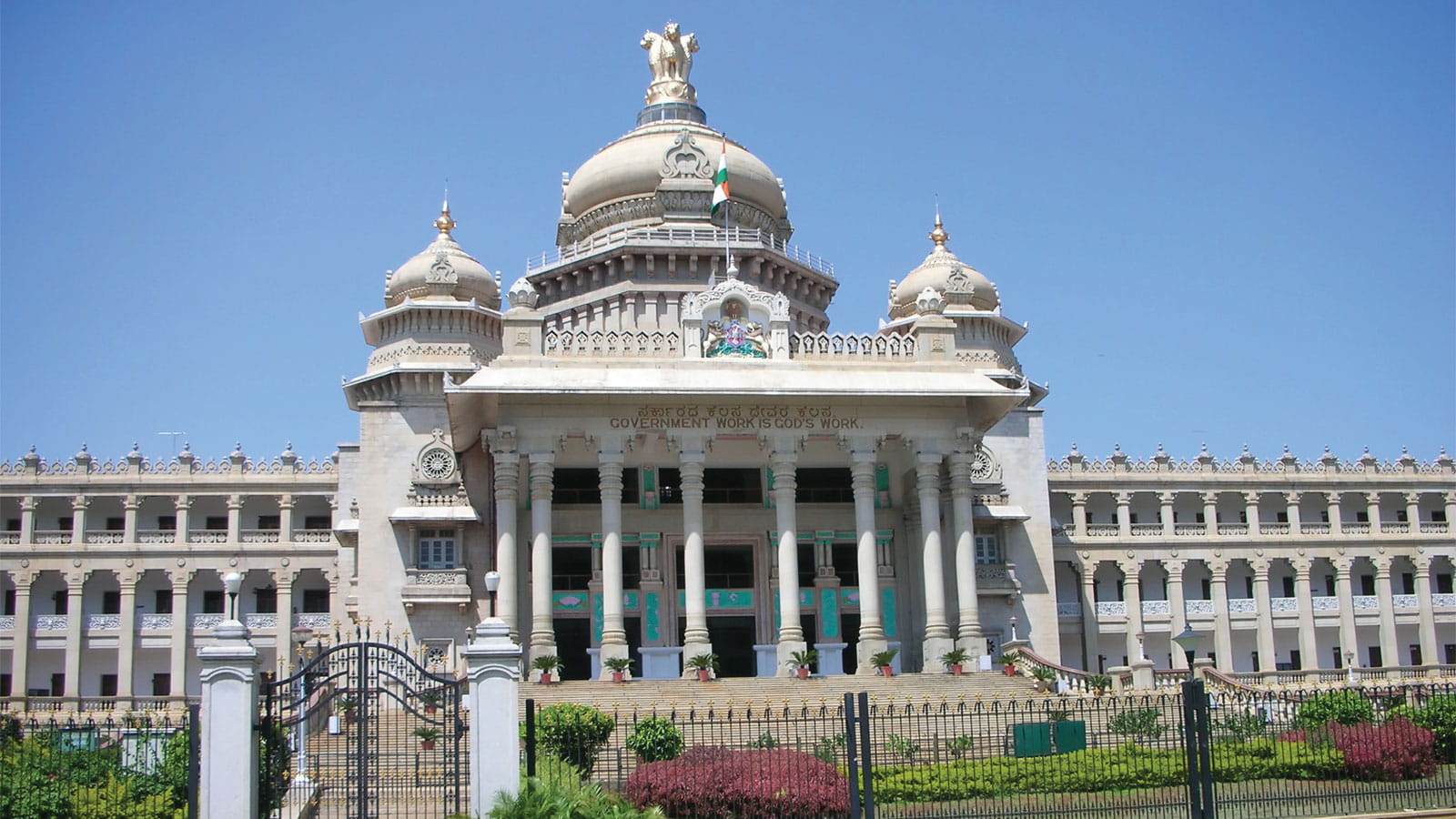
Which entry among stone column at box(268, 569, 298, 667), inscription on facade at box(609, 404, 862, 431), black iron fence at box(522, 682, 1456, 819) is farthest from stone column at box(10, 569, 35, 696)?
black iron fence at box(522, 682, 1456, 819)

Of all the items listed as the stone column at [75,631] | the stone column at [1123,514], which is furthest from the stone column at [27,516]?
the stone column at [1123,514]

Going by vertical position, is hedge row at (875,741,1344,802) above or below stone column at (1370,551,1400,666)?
below

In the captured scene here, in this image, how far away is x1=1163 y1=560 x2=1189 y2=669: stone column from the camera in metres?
61.4

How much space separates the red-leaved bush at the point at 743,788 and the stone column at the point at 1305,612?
47.0 metres

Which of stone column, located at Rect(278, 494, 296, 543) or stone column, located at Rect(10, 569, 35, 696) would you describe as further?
stone column, located at Rect(278, 494, 296, 543)

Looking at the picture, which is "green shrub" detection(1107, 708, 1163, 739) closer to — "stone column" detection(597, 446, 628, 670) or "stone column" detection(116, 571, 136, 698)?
"stone column" detection(597, 446, 628, 670)

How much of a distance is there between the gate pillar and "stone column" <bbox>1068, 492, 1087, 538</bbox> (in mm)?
44898

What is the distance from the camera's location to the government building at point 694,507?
40438mm

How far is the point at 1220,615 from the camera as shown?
61906 millimetres

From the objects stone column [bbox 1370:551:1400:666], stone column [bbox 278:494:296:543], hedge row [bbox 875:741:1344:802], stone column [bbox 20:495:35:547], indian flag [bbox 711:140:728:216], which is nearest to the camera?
hedge row [bbox 875:741:1344:802]

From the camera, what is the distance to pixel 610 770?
26000mm

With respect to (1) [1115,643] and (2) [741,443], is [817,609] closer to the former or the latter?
(2) [741,443]

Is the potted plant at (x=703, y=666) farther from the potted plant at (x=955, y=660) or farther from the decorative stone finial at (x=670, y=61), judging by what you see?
the decorative stone finial at (x=670, y=61)

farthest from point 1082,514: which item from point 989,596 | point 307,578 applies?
point 307,578
